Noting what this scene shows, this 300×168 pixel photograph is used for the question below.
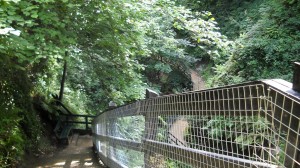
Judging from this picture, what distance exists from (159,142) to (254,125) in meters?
1.25

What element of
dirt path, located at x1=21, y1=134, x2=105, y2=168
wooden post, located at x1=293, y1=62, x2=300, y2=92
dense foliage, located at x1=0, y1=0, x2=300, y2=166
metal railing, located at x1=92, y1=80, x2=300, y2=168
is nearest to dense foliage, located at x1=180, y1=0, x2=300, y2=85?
dense foliage, located at x1=0, y1=0, x2=300, y2=166

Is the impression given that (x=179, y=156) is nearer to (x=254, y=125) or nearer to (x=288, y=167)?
(x=254, y=125)

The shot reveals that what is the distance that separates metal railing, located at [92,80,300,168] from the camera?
1.03 m

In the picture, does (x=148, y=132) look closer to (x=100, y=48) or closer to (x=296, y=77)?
(x=296, y=77)

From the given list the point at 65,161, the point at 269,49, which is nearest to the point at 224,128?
the point at 65,161

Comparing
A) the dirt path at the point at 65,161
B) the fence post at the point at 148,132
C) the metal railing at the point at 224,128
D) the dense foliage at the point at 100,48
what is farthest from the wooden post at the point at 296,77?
the dirt path at the point at 65,161

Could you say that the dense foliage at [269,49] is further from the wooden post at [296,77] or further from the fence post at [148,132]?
the wooden post at [296,77]

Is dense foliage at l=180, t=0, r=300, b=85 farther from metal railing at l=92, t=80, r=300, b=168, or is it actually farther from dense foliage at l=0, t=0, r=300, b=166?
metal railing at l=92, t=80, r=300, b=168

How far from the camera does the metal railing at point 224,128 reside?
1032mm

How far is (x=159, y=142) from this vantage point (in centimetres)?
248

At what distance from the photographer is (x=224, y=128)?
6.10ft

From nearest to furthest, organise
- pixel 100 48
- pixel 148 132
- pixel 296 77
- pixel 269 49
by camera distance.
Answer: pixel 296 77 < pixel 148 132 < pixel 100 48 < pixel 269 49

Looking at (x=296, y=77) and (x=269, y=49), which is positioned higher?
(x=269, y=49)

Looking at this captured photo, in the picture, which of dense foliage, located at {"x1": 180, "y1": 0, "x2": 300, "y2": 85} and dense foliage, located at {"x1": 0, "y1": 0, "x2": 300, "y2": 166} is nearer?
dense foliage, located at {"x1": 0, "y1": 0, "x2": 300, "y2": 166}
